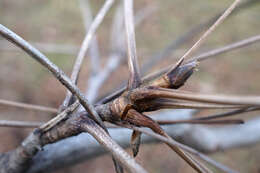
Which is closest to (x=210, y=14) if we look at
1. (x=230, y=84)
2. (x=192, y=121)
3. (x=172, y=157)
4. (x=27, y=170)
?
(x=230, y=84)

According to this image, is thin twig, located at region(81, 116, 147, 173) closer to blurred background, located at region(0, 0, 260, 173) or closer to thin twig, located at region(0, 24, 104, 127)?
thin twig, located at region(0, 24, 104, 127)

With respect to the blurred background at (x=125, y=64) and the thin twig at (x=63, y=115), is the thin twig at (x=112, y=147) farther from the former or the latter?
the blurred background at (x=125, y=64)

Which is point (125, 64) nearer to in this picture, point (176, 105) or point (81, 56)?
point (81, 56)

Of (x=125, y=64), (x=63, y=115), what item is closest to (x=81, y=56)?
(x=63, y=115)

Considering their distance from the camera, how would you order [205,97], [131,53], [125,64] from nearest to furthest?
[205,97] < [131,53] < [125,64]

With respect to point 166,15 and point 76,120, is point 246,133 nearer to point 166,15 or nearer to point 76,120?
point 76,120

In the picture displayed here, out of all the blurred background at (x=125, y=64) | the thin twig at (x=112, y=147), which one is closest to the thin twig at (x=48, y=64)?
the thin twig at (x=112, y=147)
